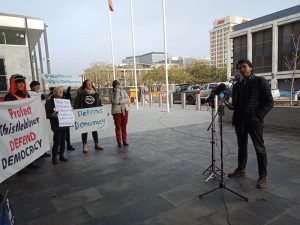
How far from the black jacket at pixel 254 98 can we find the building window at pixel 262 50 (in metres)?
38.3

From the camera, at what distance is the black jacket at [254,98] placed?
12.2ft

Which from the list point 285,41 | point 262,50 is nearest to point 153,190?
point 285,41

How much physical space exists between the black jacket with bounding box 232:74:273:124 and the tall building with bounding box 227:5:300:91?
111ft

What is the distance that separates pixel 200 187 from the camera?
3.92m

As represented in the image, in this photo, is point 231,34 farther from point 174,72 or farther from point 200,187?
point 200,187

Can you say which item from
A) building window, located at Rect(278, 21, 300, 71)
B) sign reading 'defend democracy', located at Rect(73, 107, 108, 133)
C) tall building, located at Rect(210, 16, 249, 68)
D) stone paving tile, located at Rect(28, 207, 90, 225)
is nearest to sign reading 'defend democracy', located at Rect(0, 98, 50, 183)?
stone paving tile, located at Rect(28, 207, 90, 225)

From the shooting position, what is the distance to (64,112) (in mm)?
5668

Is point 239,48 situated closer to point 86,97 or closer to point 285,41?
point 285,41

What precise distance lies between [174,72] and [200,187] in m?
53.0

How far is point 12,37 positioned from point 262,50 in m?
35.9

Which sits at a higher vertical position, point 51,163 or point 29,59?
point 29,59

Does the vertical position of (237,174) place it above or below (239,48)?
below

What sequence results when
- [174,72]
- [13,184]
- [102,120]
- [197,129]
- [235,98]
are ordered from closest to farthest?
[235,98]
[13,184]
[102,120]
[197,129]
[174,72]

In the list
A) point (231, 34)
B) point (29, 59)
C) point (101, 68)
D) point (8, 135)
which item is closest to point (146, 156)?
point (8, 135)
